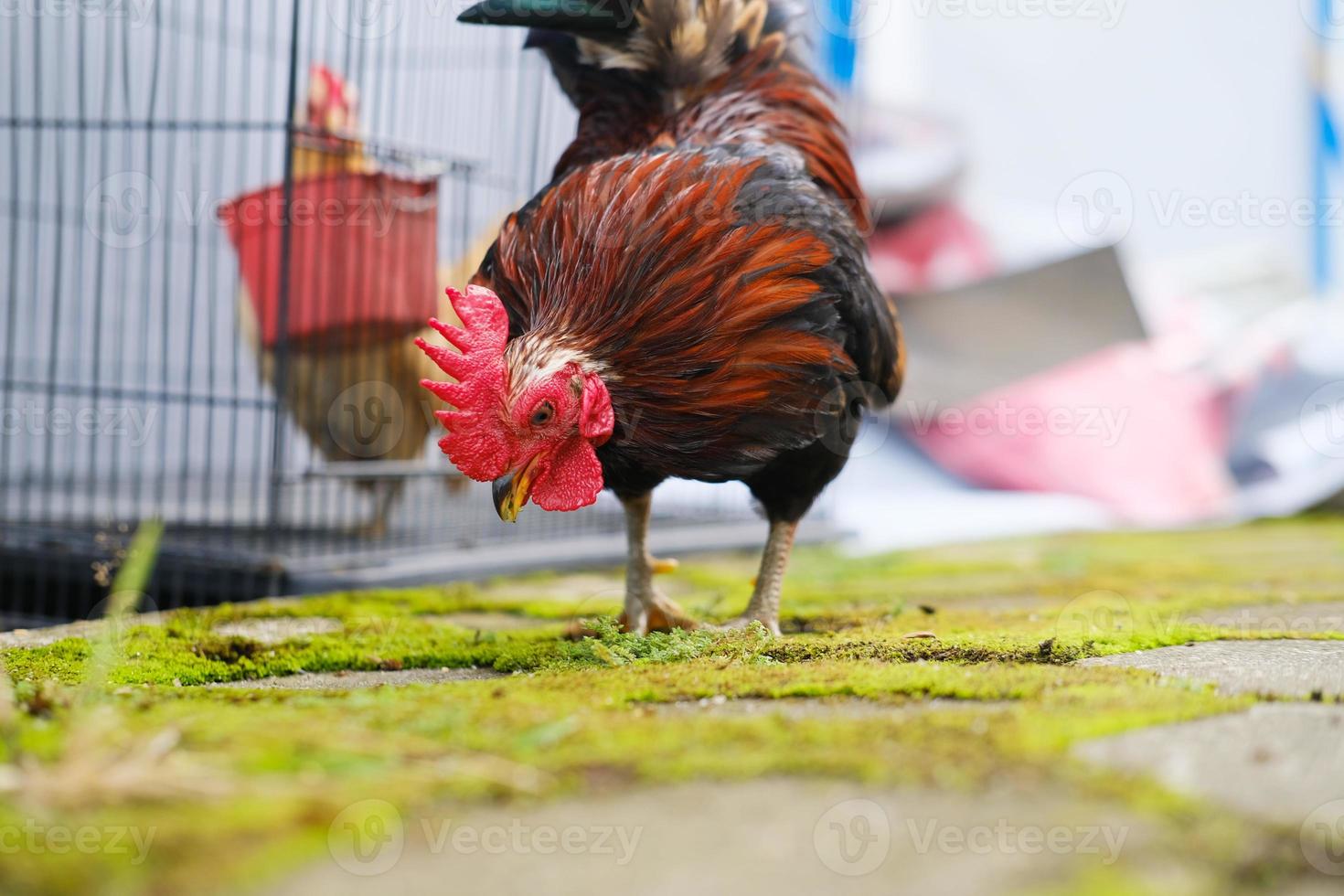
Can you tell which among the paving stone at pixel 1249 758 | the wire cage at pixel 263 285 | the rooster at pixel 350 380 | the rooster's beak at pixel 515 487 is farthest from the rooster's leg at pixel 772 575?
the rooster at pixel 350 380

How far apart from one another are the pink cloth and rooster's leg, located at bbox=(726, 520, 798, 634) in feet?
20.2

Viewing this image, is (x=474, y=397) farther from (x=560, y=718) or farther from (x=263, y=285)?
(x=263, y=285)

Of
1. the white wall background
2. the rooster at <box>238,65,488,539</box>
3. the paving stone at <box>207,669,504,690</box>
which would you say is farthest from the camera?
the white wall background

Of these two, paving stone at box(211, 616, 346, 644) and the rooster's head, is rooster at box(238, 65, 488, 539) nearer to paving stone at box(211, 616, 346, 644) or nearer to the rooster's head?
paving stone at box(211, 616, 346, 644)

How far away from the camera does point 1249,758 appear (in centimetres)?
162

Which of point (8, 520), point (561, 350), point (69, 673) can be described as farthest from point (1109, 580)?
point (8, 520)

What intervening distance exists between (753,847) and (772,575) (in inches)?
76.5

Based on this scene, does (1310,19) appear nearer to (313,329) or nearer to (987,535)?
(987,535)

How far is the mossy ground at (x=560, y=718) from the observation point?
1328mm

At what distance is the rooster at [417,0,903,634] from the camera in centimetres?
263

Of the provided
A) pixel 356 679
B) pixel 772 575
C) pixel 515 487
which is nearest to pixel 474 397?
pixel 515 487

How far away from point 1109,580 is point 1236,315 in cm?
657

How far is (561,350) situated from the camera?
2670mm

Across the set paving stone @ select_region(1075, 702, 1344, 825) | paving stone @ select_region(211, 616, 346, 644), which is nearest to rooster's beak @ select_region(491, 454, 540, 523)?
paving stone @ select_region(211, 616, 346, 644)
